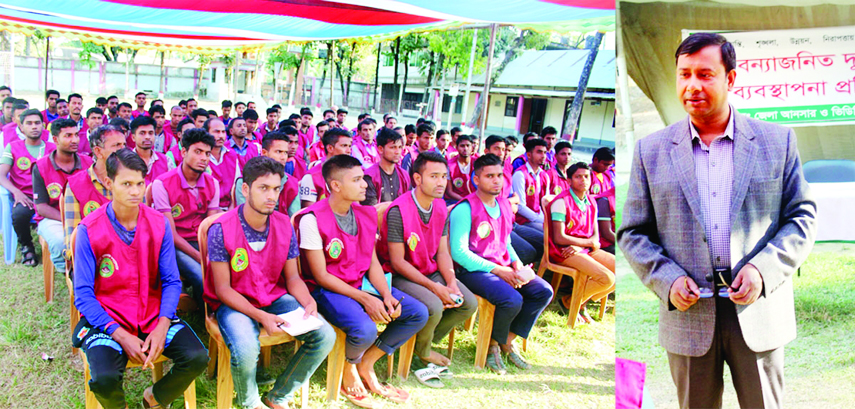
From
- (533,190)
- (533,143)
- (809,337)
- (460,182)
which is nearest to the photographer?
(809,337)

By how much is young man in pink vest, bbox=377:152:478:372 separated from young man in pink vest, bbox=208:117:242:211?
163 cm

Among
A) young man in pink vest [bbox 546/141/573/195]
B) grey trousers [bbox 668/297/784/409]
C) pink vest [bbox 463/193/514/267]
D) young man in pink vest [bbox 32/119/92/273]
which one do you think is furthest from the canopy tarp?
young man in pink vest [bbox 32/119/92/273]

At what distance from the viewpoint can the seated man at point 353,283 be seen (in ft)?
9.48

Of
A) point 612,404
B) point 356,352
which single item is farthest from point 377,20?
point 612,404

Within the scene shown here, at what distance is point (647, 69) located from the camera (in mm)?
2441

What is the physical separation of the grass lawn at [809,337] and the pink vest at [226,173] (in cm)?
296

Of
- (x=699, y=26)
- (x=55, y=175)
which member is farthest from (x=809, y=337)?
(x=55, y=175)

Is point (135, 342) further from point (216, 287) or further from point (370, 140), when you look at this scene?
point (370, 140)

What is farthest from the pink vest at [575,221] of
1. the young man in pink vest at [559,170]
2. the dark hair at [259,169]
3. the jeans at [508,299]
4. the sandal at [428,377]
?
the dark hair at [259,169]

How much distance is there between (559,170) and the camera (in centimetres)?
574

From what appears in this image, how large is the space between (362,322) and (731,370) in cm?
163

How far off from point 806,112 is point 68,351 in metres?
3.75

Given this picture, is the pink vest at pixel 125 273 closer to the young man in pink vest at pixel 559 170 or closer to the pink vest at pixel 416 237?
the pink vest at pixel 416 237

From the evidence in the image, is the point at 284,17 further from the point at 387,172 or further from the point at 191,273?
the point at 191,273
